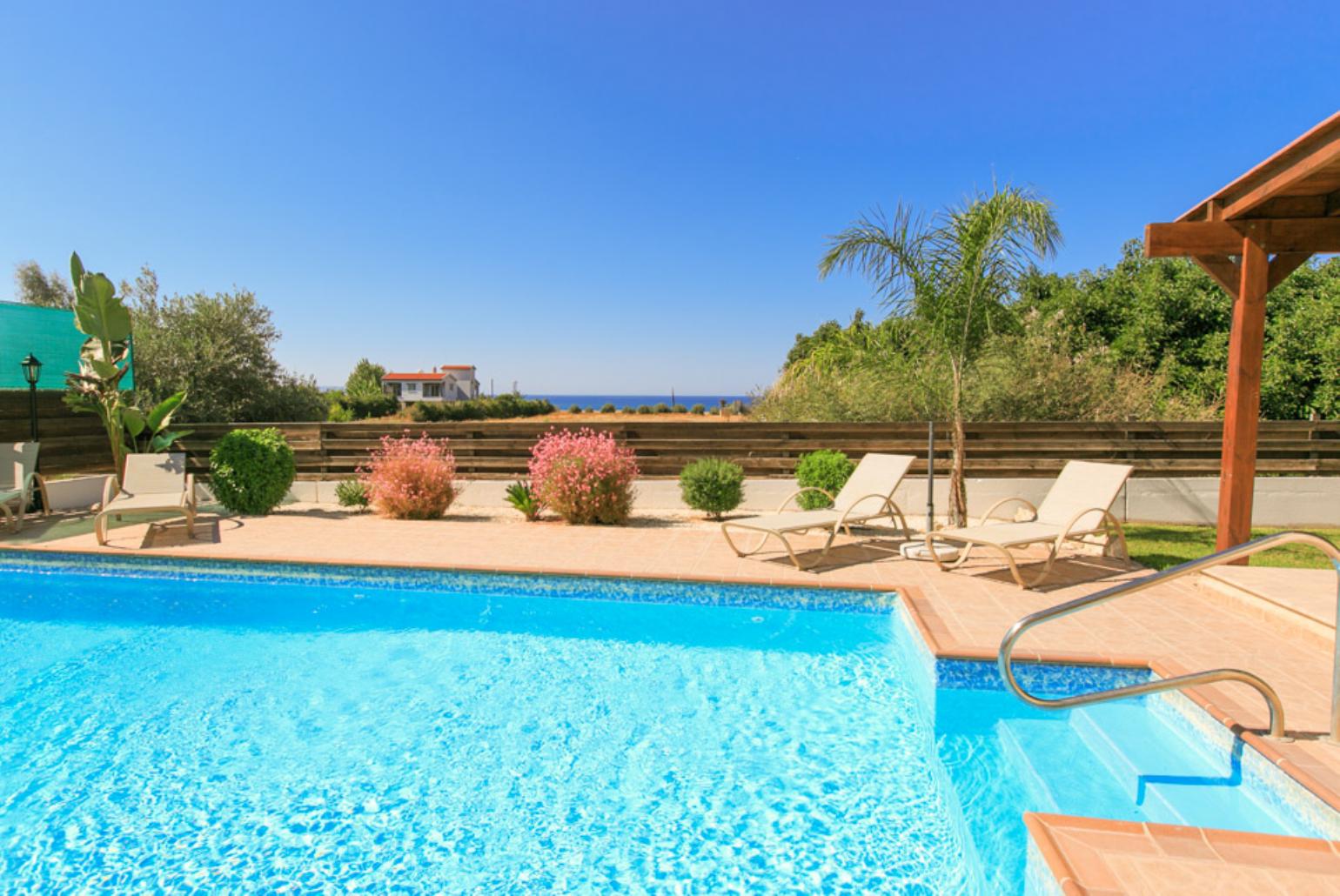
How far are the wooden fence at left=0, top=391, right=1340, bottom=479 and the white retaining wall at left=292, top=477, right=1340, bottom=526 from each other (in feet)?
0.66

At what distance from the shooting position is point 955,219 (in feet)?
25.0

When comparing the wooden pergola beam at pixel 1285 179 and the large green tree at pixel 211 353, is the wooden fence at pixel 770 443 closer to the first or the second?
the large green tree at pixel 211 353

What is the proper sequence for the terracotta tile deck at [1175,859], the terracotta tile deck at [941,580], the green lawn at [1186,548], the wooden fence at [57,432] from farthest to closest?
1. the wooden fence at [57,432]
2. the green lawn at [1186,548]
3. the terracotta tile deck at [941,580]
4. the terracotta tile deck at [1175,859]

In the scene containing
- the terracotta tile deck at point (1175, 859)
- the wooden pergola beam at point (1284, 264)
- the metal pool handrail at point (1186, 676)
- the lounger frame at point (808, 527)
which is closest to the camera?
the terracotta tile deck at point (1175, 859)

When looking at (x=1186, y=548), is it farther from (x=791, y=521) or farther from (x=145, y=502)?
(x=145, y=502)

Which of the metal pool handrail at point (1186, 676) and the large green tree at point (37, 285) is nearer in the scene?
the metal pool handrail at point (1186, 676)

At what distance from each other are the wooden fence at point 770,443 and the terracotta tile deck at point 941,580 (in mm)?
1517

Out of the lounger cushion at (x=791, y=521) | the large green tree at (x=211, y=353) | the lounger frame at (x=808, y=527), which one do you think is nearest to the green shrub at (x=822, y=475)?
the lounger frame at (x=808, y=527)

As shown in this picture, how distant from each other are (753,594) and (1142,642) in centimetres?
275

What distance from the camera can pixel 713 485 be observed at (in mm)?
9195

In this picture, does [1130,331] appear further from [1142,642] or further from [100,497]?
[100,497]

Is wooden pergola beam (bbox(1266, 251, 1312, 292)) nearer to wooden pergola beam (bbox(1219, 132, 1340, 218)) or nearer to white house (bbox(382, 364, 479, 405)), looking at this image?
wooden pergola beam (bbox(1219, 132, 1340, 218))

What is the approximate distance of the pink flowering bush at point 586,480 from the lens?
8820 millimetres

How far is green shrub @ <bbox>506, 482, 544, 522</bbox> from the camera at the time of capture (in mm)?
9266
